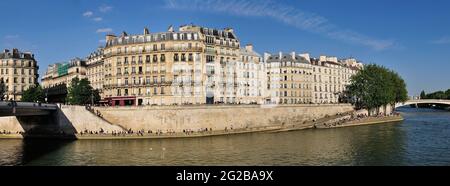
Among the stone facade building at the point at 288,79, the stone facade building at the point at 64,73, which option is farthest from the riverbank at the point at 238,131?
the stone facade building at the point at 64,73

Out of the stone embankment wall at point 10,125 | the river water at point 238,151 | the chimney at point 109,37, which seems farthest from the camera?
the chimney at point 109,37

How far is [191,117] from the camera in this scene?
6166 centimetres

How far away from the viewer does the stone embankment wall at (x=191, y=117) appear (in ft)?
197

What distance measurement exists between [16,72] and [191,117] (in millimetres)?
44759

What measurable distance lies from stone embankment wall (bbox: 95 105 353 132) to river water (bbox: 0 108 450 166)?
6.62 meters

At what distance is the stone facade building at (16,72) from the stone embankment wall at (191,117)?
35957 mm

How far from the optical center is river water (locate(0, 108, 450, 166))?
3678 centimetres

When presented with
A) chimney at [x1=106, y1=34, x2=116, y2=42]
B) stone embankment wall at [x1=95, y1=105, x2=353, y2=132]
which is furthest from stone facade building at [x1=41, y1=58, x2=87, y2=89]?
stone embankment wall at [x1=95, y1=105, x2=353, y2=132]

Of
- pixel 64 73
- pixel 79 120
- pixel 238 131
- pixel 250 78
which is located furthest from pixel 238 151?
pixel 64 73

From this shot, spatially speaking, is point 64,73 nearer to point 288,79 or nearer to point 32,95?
point 32,95

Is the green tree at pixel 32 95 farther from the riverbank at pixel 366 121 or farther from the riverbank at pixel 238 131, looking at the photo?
the riverbank at pixel 366 121

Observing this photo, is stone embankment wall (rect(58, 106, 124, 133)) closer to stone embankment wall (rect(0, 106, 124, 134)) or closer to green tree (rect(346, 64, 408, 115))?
stone embankment wall (rect(0, 106, 124, 134))
